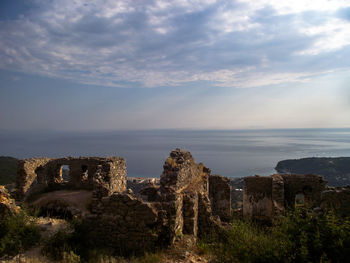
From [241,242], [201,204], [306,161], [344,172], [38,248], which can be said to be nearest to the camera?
[241,242]

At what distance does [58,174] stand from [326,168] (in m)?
47.1

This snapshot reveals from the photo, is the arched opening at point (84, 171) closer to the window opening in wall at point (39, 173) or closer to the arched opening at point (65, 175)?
the arched opening at point (65, 175)

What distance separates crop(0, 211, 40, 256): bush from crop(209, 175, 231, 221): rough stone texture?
11.4 metres

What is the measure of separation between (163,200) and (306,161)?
53950mm

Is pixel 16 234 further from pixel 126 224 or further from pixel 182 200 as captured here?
pixel 182 200

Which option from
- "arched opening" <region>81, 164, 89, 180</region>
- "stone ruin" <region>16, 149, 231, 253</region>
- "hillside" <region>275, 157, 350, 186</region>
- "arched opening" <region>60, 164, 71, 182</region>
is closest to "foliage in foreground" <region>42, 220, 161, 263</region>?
"stone ruin" <region>16, 149, 231, 253</region>

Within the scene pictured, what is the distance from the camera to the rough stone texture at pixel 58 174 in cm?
1384

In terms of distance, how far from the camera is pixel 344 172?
43125 mm

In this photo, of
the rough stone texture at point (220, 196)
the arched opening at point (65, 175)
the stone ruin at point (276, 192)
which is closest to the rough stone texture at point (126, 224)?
the stone ruin at point (276, 192)

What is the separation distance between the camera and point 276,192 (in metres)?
13.6

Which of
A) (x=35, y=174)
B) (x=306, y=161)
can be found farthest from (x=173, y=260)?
(x=306, y=161)

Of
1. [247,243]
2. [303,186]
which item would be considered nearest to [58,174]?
[247,243]

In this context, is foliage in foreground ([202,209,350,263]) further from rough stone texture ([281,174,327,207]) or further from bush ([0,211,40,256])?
rough stone texture ([281,174,327,207])

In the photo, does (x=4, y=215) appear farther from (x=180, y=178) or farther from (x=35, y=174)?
(x=35, y=174)
